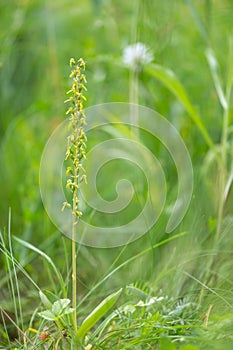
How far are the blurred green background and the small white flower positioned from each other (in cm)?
3

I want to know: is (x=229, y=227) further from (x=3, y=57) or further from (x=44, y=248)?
(x=3, y=57)

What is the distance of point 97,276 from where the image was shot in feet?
4.66

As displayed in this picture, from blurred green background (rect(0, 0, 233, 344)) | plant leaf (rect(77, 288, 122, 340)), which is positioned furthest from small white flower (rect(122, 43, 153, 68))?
plant leaf (rect(77, 288, 122, 340))

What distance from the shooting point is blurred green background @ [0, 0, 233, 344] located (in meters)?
1.33

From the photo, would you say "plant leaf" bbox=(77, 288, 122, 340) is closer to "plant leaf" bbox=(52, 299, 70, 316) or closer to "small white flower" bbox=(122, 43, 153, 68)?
"plant leaf" bbox=(52, 299, 70, 316)

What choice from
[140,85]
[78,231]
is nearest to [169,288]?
[78,231]

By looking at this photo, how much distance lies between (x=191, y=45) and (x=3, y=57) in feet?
2.42

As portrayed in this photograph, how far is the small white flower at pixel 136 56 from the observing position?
67.3 inches

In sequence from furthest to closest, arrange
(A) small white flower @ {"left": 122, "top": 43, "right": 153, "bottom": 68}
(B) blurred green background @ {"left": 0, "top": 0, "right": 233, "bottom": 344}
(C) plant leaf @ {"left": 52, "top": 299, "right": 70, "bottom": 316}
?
(A) small white flower @ {"left": 122, "top": 43, "right": 153, "bottom": 68} < (B) blurred green background @ {"left": 0, "top": 0, "right": 233, "bottom": 344} < (C) plant leaf @ {"left": 52, "top": 299, "right": 70, "bottom": 316}

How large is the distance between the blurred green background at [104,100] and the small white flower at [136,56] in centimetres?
3

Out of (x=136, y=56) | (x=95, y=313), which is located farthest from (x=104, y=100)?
(x=95, y=313)

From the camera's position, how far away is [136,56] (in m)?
1.75

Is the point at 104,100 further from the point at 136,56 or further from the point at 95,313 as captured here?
the point at 95,313

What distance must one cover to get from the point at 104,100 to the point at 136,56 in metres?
0.32
